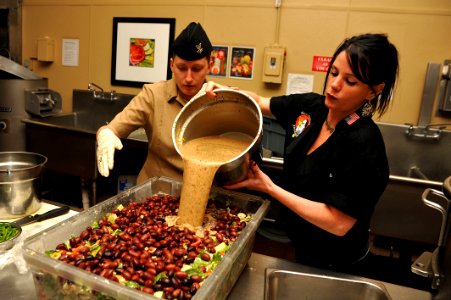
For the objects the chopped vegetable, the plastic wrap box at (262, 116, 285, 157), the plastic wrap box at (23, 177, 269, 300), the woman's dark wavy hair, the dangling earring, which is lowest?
the chopped vegetable

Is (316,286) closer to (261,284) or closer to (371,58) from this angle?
(261,284)

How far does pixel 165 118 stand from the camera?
2.02 m

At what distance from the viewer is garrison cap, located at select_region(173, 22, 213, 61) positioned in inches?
70.2

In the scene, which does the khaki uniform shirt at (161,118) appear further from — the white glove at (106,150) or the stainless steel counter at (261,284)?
the stainless steel counter at (261,284)

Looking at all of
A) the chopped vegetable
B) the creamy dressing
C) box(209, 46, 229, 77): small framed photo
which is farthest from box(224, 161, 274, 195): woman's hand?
box(209, 46, 229, 77): small framed photo

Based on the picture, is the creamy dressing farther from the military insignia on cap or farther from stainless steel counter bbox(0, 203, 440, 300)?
the military insignia on cap

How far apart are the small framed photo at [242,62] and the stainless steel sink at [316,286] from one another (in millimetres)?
2598

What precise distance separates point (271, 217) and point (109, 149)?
2.09 m

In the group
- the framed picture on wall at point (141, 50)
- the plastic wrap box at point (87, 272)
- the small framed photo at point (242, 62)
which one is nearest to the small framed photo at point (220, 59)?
the small framed photo at point (242, 62)

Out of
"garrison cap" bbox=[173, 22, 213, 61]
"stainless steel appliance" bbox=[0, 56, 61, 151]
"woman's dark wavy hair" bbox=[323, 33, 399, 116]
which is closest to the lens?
"woman's dark wavy hair" bbox=[323, 33, 399, 116]

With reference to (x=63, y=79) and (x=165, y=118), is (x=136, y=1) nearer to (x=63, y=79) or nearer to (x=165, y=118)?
(x=63, y=79)

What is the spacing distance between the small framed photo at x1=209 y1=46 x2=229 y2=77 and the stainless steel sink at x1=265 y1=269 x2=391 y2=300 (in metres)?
2.71

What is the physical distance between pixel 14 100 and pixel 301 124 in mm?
3096

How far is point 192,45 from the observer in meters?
1.79
